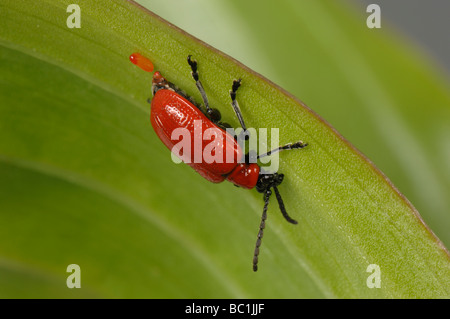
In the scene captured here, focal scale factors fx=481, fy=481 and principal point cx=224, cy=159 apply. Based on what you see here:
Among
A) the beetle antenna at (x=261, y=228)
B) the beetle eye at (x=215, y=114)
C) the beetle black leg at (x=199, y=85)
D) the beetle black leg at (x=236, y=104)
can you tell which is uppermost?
the beetle eye at (x=215, y=114)

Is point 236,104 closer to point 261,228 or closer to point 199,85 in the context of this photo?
point 199,85

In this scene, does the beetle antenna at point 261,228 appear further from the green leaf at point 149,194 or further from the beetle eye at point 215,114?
the beetle eye at point 215,114

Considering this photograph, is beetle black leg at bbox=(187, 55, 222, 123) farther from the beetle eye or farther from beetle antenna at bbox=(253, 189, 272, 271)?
beetle antenna at bbox=(253, 189, 272, 271)

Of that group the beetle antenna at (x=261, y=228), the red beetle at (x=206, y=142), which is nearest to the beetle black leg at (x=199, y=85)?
the red beetle at (x=206, y=142)

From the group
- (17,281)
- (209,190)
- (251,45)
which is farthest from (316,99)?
(17,281)

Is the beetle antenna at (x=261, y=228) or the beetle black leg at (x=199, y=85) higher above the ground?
the beetle black leg at (x=199, y=85)

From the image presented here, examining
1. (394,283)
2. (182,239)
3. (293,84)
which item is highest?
(293,84)
